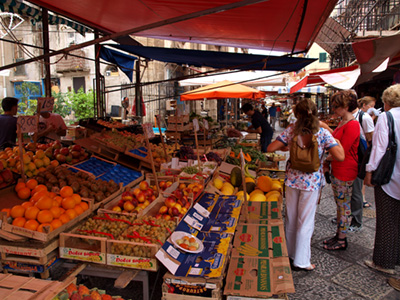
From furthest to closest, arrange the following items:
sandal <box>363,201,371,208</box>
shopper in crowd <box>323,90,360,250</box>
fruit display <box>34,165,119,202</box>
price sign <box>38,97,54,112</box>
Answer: sandal <box>363,201,371,208</box>
price sign <box>38,97,54,112</box>
shopper in crowd <box>323,90,360,250</box>
fruit display <box>34,165,119,202</box>

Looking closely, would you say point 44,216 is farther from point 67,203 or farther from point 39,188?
point 39,188

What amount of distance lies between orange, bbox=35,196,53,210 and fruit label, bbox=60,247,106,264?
465 millimetres

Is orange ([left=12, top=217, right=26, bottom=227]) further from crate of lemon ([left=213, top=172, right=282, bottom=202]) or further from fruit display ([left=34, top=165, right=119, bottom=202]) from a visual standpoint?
crate of lemon ([left=213, top=172, right=282, bottom=202])

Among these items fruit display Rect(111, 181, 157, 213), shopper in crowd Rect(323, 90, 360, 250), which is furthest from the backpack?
fruit display Rect(111, 181, 157, 213)

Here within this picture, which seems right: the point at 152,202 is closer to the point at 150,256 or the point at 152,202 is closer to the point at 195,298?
the point at 150,256

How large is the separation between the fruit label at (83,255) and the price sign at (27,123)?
169 centimetres

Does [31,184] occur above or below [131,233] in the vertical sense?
above

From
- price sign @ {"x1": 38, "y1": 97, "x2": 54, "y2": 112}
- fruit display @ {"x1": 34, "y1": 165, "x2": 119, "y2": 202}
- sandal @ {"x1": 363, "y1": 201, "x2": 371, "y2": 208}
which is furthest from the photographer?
sandal @ {"x1": 363, "y1": 201, "x2": 371, "y2": 208}

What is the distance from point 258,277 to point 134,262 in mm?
1120

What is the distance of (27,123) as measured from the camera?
3.90 metres

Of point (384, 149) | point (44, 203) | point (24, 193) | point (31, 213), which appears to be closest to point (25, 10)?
point (24, 193)

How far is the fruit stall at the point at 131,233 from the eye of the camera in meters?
2.65

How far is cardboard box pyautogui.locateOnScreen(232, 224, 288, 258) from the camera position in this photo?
10.8ft

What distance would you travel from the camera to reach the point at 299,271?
3908 mm
